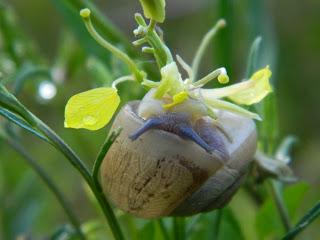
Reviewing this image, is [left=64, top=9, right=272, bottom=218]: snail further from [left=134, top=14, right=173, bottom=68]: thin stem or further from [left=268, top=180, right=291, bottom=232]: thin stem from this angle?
[left=268, top=180, right=291, bottom=232]: thin stem

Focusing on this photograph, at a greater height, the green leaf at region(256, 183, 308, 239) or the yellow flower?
the yellow flower

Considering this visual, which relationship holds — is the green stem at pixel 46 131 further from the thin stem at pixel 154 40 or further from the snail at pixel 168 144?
the thin stem at pixel 154 40

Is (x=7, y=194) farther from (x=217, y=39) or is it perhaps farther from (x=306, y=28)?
(x=306, y=28)

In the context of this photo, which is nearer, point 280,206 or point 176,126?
point 176,126

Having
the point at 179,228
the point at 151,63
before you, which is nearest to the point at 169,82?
the point at 179,228

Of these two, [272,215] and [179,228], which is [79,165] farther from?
[272,215]

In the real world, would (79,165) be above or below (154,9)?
below

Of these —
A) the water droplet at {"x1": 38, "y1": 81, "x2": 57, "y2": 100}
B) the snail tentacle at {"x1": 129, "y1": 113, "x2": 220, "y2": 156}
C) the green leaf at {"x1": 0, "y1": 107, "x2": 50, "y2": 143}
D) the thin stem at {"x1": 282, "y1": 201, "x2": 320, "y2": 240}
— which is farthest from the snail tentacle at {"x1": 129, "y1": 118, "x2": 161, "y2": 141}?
the water droplet at {"x1": 38, "y1": 81, "x2": 57, "y2": 100}

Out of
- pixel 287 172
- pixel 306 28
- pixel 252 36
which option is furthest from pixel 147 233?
pixel 306 28
